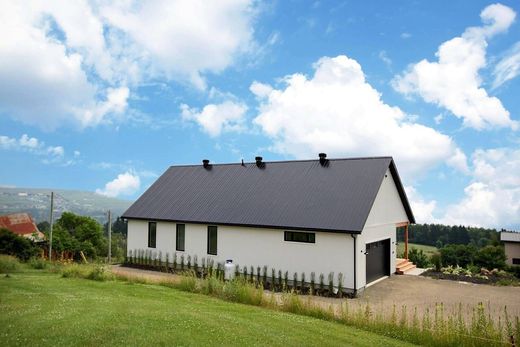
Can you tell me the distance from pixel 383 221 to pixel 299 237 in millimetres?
4684

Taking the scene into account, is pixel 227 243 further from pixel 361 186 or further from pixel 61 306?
pixel 61 306

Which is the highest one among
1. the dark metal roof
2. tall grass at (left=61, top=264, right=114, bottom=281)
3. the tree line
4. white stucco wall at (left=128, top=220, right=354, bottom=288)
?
the dark metal roof

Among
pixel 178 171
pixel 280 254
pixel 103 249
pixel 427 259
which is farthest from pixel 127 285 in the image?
pixel 103 249

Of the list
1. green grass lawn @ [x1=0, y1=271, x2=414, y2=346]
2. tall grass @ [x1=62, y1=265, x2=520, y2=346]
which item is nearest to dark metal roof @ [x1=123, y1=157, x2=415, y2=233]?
tall grass @ [x1=62, y1=265, x2=520, y2=346]

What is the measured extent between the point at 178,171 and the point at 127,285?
439 inches

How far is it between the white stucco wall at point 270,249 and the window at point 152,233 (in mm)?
391

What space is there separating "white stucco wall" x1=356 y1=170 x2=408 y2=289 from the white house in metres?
0.04

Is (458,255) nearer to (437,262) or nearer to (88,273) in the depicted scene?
(437,262)

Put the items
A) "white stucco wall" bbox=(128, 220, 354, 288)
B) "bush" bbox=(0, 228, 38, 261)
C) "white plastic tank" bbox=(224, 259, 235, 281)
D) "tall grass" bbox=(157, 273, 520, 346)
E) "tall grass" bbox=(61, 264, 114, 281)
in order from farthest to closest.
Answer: "bush" bbox=(0, 228, 38, 261)
"white plastic tank" bbox=(224, 259, 235, 281)
"tall grass" bbox=(61, 264, 114, 281)
"white stucco wall" bbox=(128, 220, 354, 288)
"tall grass" bbox=(157, 273, 520, 346)

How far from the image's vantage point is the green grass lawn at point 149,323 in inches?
300

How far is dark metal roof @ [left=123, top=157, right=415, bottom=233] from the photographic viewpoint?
16375 mm

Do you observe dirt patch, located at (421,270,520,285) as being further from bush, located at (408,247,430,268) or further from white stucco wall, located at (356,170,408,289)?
bush, located at (408,247,430,268)

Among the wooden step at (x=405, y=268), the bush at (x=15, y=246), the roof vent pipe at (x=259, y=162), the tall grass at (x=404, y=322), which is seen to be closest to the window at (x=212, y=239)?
the roof vent pipe at (x=259, y=162)

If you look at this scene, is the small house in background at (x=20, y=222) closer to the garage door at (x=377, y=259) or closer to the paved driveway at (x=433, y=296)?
the garage door at (x=377, y=259)
